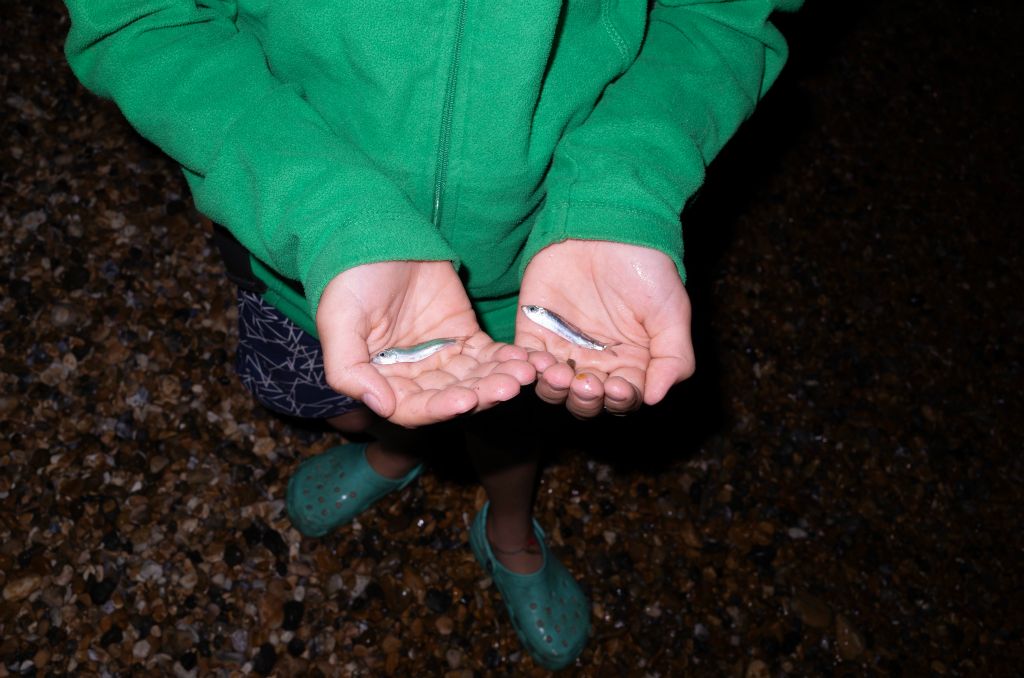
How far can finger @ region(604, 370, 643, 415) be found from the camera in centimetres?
139

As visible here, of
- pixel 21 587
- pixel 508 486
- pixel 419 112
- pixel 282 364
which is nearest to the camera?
pixel 419 112

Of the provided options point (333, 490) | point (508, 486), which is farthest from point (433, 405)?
point (333, 490)

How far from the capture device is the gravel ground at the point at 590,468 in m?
2.57

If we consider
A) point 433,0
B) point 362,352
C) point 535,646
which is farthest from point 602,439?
point 433,0

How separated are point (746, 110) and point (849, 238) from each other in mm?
2424

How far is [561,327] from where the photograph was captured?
1.56m

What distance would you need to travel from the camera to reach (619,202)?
1.55m

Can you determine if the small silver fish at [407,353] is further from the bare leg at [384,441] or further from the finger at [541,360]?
the bare leg at [384,441]

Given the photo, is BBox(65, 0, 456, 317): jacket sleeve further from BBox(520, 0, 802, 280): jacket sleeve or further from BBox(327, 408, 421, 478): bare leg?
BBox(327, 408, 421, 478): bare leg

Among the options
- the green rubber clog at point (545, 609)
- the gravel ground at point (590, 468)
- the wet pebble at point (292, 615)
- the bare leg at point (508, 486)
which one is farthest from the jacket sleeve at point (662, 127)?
the wet pebble at point (292, 615)

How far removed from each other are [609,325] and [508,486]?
88 cm

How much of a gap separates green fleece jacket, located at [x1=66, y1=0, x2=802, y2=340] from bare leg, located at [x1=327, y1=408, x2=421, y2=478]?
2.81 feet

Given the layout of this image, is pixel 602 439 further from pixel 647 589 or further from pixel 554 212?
pixel 554 212

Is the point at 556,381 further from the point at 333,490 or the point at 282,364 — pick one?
the point at 333,490
